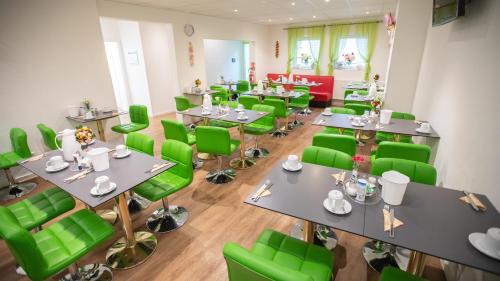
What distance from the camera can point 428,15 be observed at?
3.85m

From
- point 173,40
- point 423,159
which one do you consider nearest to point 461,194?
point 423,159

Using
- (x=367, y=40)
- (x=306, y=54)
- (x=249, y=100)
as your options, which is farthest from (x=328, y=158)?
(x=306, y=54)

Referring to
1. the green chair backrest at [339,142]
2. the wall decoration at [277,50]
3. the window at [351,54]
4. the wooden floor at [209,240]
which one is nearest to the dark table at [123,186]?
the wooden floor at [209,240]

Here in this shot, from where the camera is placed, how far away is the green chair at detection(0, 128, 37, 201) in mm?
2994

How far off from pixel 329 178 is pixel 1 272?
2930 mm

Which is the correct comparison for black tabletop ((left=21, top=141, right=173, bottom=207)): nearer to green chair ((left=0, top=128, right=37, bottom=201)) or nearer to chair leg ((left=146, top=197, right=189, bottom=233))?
chair leg ((left=146, top=197, right=189, bottom=233))

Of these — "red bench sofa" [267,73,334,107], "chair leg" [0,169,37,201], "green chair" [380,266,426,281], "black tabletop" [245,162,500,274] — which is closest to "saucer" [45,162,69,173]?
"black tabletop" [245,162,500,274]

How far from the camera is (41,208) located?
2.02m

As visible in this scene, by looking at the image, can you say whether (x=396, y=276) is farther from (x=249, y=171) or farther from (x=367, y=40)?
(x=367, y=40)

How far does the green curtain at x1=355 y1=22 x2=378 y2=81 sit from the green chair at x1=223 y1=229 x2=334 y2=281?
312 inches

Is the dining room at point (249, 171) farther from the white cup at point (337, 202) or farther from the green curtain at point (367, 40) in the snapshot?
the green curtain at point (367, 40)

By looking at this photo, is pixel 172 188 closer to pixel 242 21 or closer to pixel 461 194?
pixel 461 194

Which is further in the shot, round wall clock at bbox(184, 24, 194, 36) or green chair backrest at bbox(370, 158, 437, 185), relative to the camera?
round wall clock at bbox(184, 24, 194, 36)

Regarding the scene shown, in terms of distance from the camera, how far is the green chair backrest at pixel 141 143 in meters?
2.58
